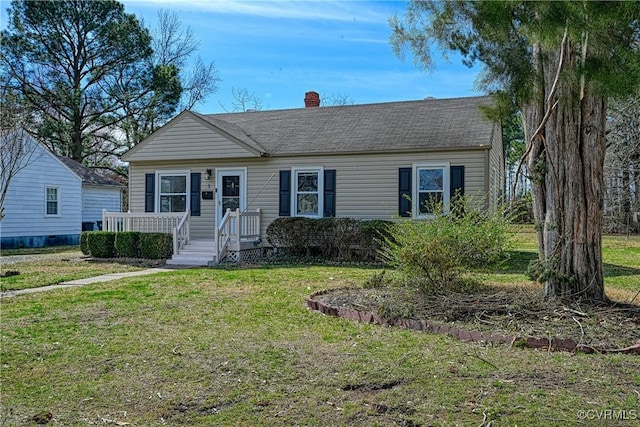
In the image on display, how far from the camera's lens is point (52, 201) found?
20062 mm

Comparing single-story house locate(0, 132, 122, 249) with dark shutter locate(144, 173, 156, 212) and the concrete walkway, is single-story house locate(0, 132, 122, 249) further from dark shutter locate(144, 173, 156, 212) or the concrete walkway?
the concrete walkway

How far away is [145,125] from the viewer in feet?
94.2

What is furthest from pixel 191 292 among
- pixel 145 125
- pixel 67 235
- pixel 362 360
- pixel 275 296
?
pixel 145 125

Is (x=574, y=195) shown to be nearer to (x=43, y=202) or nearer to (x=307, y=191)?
(x=307, y=191)

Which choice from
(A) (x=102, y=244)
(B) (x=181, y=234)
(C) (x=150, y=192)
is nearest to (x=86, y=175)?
(C) (x=150, y=192)

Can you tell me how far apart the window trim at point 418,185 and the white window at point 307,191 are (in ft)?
8.29

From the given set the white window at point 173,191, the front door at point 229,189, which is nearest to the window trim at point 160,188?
the white window at point 173,191

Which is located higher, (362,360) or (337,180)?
(337,180)

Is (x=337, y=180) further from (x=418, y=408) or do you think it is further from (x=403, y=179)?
(x=418, y=408)

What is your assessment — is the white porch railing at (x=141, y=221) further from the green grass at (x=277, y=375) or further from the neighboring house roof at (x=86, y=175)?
the neighboring house roof at (x=86, y=175)

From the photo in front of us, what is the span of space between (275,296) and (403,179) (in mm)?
6448

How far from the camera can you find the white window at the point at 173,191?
1504 cm

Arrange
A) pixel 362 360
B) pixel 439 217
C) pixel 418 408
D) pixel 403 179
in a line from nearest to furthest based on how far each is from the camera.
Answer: pixel 418 408
pixel 362 360
pixel 439 217
pixel 403 179

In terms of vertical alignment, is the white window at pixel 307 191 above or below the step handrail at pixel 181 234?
above
